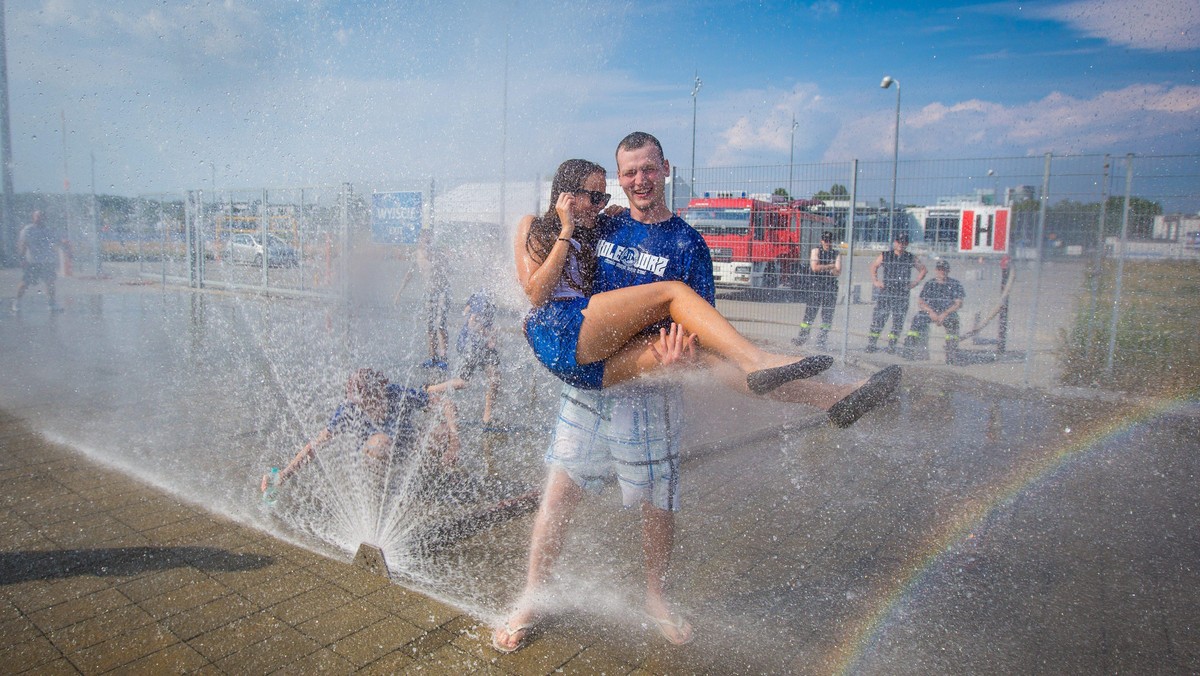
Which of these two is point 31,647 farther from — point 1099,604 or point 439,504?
point 1099,604

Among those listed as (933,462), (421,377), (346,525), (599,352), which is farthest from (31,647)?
(933,462)

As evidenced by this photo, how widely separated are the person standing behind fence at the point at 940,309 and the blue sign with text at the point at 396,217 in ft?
21.7

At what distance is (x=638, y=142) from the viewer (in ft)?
9.50

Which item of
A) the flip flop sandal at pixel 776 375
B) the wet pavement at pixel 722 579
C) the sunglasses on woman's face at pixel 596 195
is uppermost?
the sunglasses on woman's face at pixel 596 195

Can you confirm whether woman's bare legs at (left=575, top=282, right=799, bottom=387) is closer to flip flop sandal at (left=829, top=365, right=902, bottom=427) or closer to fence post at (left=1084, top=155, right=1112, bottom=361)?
flip flop sandal at (left=829, top=365, right=902, bottom=427)

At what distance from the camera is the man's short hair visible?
Result: 2.89 metres

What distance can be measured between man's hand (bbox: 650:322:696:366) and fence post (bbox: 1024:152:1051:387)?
735 cm

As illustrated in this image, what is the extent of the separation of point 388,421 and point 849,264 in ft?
22.1

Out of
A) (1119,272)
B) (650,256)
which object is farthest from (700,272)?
(1119,272)

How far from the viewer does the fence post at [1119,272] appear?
813 cm

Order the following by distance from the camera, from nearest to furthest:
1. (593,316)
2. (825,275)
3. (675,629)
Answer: (593,316), (675,629), (825,275)

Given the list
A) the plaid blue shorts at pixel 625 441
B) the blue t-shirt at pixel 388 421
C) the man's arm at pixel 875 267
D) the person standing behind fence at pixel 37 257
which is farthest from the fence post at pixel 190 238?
the plaid blue shorts at pixel 625 441

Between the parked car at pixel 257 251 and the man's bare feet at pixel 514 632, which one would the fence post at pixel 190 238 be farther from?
the man's bare feet at pixel 514 632

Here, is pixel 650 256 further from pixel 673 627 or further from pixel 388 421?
pixel 388 421
